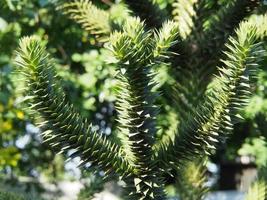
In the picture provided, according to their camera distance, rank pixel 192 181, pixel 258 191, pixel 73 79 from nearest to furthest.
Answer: pixel 258 191 < pixel 192 181 < pixel 73 79

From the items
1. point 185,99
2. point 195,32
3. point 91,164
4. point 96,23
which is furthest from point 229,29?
point 91,164

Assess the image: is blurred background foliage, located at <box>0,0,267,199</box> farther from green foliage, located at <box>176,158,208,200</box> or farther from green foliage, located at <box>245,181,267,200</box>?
green foliage, located at <box>245,181,267,200</box>

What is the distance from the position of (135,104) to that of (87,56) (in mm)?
2932

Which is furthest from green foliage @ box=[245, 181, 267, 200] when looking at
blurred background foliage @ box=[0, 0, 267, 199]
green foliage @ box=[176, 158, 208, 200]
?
blurred background foliage @ box=[0, 0, 267, 199]

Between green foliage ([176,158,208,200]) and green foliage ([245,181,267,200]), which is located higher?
green foliage ([245,181,267,200])

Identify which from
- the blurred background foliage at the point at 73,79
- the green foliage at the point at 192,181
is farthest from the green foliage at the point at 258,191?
the blurred background foliage at the point at 73,79

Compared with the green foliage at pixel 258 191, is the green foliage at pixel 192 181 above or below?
below

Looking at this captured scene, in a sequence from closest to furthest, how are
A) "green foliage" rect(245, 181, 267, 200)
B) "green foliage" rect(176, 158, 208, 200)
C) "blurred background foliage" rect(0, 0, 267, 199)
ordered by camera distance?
"green foliage" rect(245, 181, 267, 200), "green foliage" rect(176, 158, 208, 200), "blurred background foliage" rect(0, 0, 267, 199)

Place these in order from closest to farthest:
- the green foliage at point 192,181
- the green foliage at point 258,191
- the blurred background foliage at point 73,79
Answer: the green foliage at point 258,191 < the green foliage at point 192,181 < the blurred background foliage at point 73,79

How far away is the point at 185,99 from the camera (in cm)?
310

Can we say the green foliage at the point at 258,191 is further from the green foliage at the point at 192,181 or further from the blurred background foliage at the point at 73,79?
the blurred background foliage at the point at 73,79

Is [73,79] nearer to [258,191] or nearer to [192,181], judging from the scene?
[192,181]

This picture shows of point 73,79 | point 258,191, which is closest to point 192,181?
point 258,191

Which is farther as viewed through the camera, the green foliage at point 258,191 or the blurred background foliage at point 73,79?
the blurred background foliage at point 73,79
